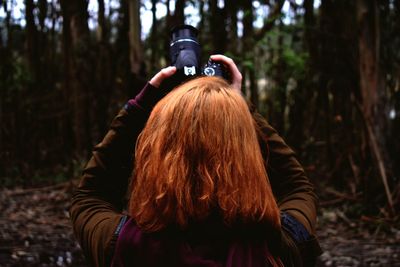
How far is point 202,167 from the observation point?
4.25 ft

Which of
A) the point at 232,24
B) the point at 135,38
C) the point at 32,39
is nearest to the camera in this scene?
the point at 135,38

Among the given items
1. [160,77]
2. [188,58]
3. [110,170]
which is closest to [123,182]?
[110,170]

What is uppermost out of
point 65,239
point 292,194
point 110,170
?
point 110,170

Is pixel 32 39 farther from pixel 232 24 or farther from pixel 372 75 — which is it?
pixel 372 75

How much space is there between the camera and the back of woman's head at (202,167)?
1269 millimetres

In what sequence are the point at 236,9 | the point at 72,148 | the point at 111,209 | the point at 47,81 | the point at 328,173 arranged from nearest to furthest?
the point at 111,209
the point at 328,173
the point at 236,9
the point at 72,148
the point at 47,81

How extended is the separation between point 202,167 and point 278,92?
8.83 m

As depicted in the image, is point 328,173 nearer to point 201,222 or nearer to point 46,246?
point 46,246

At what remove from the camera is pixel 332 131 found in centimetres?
952

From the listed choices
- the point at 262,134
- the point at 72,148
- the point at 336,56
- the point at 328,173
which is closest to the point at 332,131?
the point at 328,173

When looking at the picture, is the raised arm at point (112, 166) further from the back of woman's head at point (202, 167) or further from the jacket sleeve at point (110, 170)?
the back of woman's head at point (202, 167)

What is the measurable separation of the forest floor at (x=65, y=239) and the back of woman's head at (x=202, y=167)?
3.70m

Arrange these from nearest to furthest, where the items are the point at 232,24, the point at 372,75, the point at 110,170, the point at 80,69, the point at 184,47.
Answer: the point at 110,170 < the point at 184,47 < the point at 372,75 < the point at 80,69 < the point at 232,24

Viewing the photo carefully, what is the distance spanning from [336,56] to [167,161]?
24.3 feet
